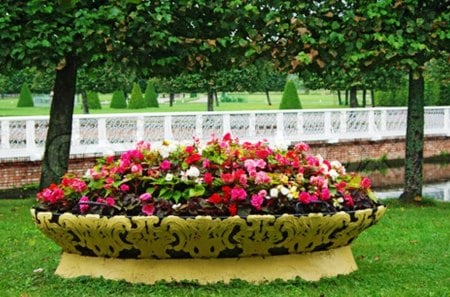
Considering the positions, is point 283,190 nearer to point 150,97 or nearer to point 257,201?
point 257,201

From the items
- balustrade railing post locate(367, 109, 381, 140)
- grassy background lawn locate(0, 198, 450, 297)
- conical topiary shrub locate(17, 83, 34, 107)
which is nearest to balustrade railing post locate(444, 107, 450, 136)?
balustrade railing post locate(367, 109, 381, 140)

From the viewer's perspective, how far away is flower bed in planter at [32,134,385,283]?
7270 mm

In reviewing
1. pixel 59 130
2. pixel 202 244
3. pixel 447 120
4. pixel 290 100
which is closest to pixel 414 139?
pixel 59 130

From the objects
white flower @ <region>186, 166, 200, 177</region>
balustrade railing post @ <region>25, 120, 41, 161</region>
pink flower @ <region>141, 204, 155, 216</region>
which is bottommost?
balustrade railing post @ <region>25, 120, 41, 161</region>

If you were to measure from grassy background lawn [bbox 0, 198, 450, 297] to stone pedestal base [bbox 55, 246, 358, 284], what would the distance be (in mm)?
91

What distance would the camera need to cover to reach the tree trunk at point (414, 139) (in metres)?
16.5

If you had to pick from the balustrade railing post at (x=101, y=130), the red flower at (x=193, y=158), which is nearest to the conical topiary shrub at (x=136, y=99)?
the balustrade railing post at (x=101, y=130)

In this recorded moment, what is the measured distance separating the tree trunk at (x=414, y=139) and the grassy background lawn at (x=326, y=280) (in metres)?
4.12

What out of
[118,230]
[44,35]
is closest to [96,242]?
[118,230]

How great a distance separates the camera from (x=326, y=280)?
7.69 meters

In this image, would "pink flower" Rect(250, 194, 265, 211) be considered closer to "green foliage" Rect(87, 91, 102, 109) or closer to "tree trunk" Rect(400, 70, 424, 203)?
"tree trunk" Rect(400, 70, 424, 203)

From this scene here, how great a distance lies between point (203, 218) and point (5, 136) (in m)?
14.1

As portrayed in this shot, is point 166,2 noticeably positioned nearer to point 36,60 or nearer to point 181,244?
point 36,60

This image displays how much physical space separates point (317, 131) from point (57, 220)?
20095 mm
